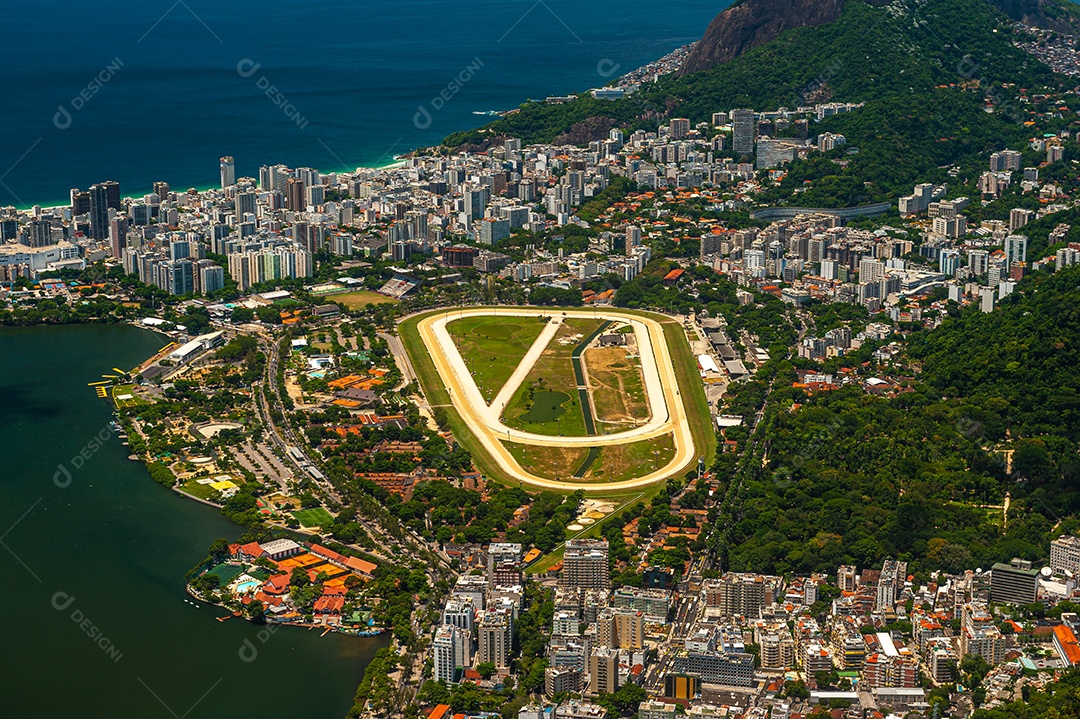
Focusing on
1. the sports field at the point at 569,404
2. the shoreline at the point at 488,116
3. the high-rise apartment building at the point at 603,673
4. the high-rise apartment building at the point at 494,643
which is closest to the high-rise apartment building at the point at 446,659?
the high-rise apartment building at the point at 494,643

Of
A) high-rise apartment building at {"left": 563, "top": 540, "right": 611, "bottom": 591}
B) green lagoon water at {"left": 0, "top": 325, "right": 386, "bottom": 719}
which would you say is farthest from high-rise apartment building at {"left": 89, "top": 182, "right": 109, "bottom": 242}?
high-rise apartment building at {"left": 563, "top": 540, "right": 611, "bottom": 591}

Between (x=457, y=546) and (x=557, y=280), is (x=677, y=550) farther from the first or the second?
(x=557, y=280)

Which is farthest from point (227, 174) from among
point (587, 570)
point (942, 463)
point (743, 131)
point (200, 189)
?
point (587, 570)

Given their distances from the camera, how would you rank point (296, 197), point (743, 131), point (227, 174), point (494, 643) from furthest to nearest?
point (743, 131) < point (227, 174) < point (296, 197) < point (494, 643)

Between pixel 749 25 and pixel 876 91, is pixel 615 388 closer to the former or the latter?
pixel 876 91

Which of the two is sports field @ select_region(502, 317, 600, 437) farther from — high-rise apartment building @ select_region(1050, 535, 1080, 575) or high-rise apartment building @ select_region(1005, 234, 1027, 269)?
high-rise apartment building @ select_region(1005, 234, 1027, 269)

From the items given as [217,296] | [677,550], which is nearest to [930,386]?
[677,550]
